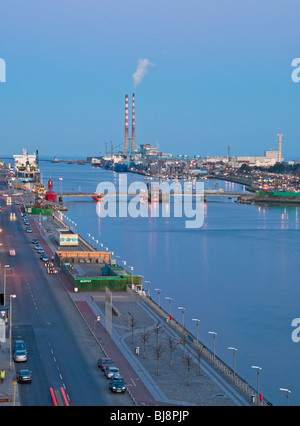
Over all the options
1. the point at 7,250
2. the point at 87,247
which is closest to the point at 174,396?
the point at 7,250

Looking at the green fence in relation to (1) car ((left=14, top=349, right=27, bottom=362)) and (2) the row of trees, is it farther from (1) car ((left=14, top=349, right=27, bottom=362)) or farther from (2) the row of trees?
(1) car ((left=14, top=349, right=27, bottom=362))

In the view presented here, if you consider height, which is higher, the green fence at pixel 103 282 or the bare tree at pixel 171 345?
the green fence at pixel 103 282

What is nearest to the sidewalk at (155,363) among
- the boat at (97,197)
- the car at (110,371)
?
the car at (110,371)

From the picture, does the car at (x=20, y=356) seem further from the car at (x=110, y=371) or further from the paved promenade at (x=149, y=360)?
the car at (x=110, y=371)

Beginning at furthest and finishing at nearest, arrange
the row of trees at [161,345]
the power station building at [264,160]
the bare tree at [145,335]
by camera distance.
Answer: the power station building at [264,160] → the bare tree at [145,335] → the row of trees at [161,345]

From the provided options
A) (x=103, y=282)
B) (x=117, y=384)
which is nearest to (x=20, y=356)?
(x=117, y=384)

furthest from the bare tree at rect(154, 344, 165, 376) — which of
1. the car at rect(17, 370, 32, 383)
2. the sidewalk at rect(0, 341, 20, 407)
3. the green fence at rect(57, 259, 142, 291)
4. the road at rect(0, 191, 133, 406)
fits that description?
the green fence at rect(57, 259, 142, 291)
